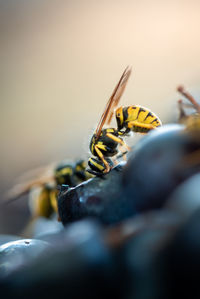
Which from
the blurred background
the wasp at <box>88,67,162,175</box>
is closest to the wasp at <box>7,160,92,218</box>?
the wasp at <box>88,67,162,175</box>

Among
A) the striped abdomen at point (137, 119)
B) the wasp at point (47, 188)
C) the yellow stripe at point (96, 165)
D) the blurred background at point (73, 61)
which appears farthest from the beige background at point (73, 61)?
the yellow stripe at point (96, 165)

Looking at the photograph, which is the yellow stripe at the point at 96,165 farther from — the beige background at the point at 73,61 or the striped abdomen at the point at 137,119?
the beige background at the point at 73,61

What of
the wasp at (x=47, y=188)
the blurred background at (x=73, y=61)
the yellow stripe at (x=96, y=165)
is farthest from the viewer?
the blurred background at (x=73, y=61)

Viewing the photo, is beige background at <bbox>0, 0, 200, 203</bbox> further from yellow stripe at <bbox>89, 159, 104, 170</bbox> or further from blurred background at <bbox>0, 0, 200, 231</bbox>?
yellow stripe at <bbox>89, 159, 104, 170</bbox>

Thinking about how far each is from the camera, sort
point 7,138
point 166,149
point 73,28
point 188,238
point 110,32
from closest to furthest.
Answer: point 188,238
point 166,149
point 7,138
point 110,32
point 73,28

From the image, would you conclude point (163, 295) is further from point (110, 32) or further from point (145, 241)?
point (110, 32)

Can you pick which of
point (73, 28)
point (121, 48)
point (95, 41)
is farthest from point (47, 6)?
point (121, 48)

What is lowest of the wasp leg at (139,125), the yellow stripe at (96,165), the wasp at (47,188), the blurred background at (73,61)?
the yellow stripe at (96,165)

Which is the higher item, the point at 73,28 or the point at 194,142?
the point at 73,28
